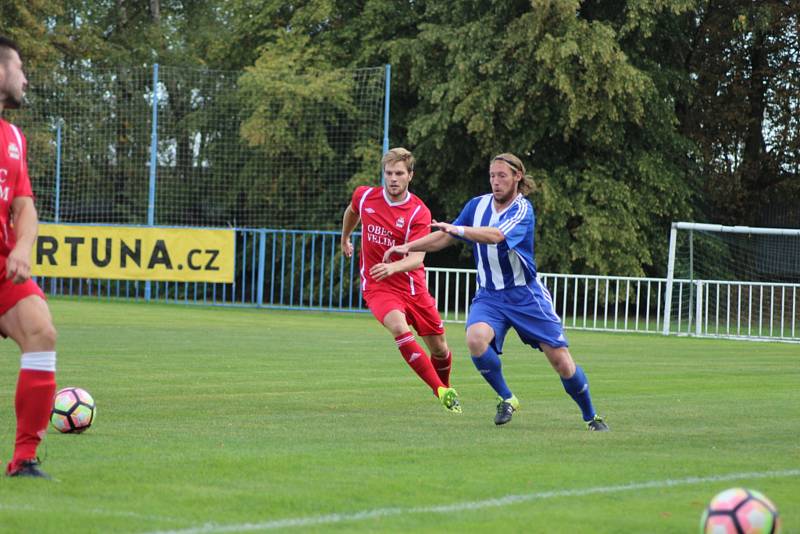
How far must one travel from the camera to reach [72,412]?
27.1 feet

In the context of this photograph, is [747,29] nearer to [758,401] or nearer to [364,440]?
[758,401]

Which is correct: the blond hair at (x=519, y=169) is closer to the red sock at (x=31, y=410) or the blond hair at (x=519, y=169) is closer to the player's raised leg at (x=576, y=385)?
the player's raised leg at (x=576, y=385)

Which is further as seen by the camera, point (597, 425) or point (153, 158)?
point (153, 158)

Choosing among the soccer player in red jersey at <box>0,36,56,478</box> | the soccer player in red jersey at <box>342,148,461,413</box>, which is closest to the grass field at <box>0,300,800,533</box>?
the soccer player in red jersey at <box>0,36,56,478</box>

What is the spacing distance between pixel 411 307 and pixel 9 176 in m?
5.28

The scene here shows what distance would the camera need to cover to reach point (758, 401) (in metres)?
11.7

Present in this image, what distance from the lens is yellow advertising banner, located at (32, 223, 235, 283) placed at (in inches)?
1128

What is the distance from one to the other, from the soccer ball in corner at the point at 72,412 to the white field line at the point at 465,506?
3174mm

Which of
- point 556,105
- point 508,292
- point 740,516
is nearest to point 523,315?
point 508,292

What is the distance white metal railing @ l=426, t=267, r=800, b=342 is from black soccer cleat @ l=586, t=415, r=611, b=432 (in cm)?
1534

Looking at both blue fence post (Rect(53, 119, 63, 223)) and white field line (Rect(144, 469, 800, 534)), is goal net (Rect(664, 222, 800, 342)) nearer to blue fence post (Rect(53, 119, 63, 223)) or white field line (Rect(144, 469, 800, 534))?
blue fence post (Rect(53, 119, 63, 223))

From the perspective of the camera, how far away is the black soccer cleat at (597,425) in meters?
9.18

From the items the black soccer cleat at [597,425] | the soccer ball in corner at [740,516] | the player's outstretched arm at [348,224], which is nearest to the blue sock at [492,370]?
the black soccer cleat at [597,425]

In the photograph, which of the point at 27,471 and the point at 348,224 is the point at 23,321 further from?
the point at 348,224
